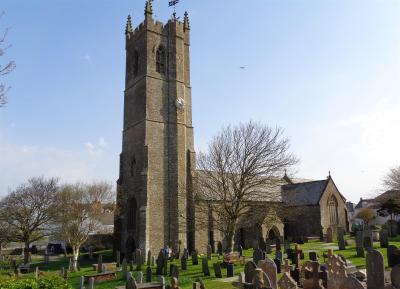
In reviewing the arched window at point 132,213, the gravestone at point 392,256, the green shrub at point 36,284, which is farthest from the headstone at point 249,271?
the arched window at point 132,213

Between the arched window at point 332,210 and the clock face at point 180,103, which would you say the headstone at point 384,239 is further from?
the clock face at point 180,103

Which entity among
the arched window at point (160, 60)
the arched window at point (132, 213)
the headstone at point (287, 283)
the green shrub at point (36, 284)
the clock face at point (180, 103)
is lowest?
the headstone at point (287, 283)

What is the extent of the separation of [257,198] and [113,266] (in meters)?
11.2

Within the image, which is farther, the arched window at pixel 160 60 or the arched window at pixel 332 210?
the arched window at pixel 332 210

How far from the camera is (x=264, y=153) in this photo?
25234 millimetres

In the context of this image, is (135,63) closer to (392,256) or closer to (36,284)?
(392,256)

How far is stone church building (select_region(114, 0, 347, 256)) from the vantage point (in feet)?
96.7

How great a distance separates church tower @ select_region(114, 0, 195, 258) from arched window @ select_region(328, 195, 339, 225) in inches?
644

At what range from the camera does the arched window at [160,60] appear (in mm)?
33500

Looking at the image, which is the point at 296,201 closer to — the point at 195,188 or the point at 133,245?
the point at 195,188

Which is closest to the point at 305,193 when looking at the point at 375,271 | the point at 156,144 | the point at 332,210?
the point at 332,210

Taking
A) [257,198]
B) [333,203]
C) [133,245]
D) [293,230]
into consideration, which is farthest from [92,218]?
[333,203]

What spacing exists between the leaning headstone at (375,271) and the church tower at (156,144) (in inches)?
761

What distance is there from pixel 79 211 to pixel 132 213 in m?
4.43
